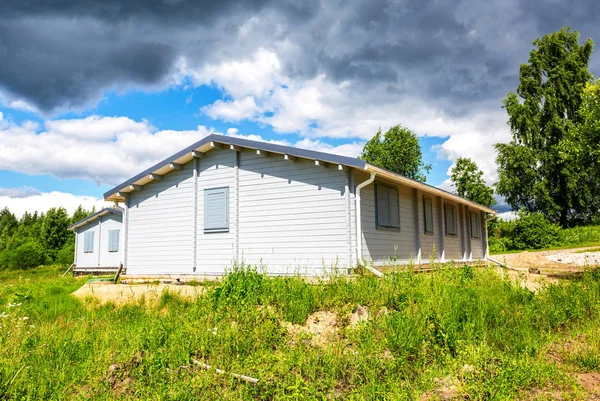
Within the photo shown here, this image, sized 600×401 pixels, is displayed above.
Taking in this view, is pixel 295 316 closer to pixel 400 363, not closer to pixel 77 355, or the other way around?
pixel 400 363

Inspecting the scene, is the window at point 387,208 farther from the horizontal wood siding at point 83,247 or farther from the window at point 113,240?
the horizontal wood siding at point 83,247

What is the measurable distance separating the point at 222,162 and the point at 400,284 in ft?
25.3

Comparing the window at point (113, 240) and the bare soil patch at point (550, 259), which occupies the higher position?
the window at point (113, 240)

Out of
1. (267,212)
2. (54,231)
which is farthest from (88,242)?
(267,212)

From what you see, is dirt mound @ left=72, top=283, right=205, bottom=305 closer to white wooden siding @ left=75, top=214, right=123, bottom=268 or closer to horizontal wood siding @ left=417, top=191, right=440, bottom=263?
horizontal wood siding @ left=417, top=191, right=440, bottom=263

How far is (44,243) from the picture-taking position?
141 feet

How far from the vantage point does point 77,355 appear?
5.93 m

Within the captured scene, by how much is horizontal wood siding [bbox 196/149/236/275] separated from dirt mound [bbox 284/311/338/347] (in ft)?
21.4

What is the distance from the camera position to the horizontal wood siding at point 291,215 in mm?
11688

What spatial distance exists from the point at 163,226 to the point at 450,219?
11.6 meters

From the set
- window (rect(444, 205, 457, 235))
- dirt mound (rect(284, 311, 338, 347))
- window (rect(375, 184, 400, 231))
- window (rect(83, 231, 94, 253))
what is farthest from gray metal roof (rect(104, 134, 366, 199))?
window (rect(83, 231, 94, 253))

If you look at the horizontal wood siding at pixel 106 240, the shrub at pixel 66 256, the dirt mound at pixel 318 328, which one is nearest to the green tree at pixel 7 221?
the shrub at pixel 66 256

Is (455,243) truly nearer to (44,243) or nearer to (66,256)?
(66,256)

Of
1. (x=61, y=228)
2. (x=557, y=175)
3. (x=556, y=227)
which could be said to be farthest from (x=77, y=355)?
(x=61, y=228)
